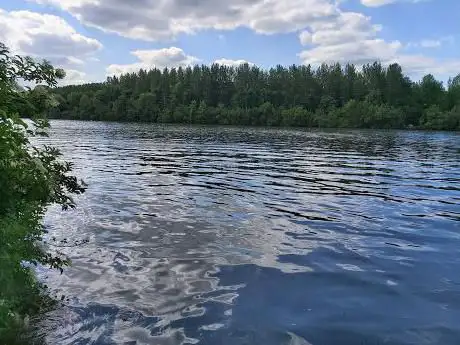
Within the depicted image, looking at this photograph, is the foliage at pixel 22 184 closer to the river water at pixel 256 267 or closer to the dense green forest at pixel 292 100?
the river water at pixel 256 267

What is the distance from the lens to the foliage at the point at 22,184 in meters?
5.21

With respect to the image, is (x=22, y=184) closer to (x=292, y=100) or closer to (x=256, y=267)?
(x=256, y=267)

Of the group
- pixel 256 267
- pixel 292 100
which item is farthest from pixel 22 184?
pixel 292 100

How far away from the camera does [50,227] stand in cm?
1148

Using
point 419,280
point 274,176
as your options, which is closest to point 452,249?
point 419,280

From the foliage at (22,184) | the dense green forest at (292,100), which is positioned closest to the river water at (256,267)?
the foliage at (22,184)

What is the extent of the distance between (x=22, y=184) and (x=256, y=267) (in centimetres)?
486

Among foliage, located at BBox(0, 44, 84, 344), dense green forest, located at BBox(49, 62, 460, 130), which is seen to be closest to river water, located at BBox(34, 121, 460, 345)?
foliage, located at BBox(0, 44, 84, 344)

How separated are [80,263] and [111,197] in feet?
22.0

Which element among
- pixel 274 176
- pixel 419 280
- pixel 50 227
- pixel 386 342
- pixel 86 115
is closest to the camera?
pixel 386 342

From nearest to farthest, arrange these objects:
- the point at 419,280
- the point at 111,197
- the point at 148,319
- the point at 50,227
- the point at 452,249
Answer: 1. the point at 148,319
2. the point at 419,280
3. the point at 452,249
4. the point at 50,227
5. the point at 111,197

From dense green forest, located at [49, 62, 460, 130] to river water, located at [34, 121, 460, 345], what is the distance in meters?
127

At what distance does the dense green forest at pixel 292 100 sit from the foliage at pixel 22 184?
135 meters

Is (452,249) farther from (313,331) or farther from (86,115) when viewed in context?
(86,115)
